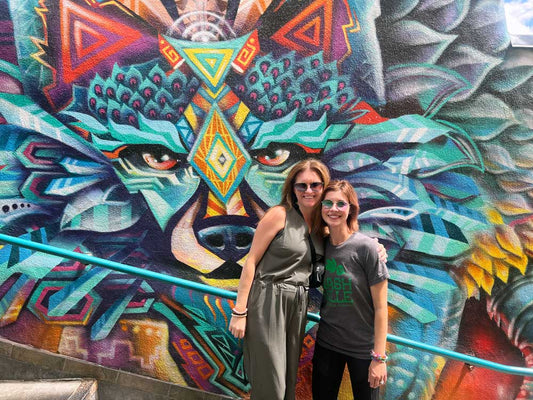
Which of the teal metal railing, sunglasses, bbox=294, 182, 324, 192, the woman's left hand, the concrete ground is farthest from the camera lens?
the concrete ground

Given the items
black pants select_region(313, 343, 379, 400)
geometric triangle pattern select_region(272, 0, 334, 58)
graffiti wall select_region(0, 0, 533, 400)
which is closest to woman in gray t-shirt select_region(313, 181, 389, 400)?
black pants select_region(313, 343, 379, 400)

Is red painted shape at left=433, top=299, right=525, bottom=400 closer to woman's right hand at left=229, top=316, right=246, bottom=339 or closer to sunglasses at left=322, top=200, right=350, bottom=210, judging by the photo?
sunglasses at left=322, top=200, right=350, bottom=210

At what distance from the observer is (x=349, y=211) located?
243 centimetres

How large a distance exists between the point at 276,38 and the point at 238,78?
1.24ft

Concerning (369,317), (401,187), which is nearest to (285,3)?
(401,187)

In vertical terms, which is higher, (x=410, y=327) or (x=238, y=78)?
(x=238, y=78)

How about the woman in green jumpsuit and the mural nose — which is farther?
the mural nose

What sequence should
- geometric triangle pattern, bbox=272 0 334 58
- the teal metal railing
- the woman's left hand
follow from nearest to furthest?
1. the woman's left hand
2. the teal metal railing
3. geometric triangle pattern, bbox=272 0 334 58

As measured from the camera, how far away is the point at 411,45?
10.8ft

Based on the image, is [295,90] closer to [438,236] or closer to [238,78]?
[238,78]

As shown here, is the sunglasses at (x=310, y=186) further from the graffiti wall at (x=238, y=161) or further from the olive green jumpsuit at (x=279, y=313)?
the graffiti wall at (x=238, y=161)

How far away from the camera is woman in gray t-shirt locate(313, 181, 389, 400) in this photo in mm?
2312

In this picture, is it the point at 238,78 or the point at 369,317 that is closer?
the point at 369,317

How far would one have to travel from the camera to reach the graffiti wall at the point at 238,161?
3.27m
